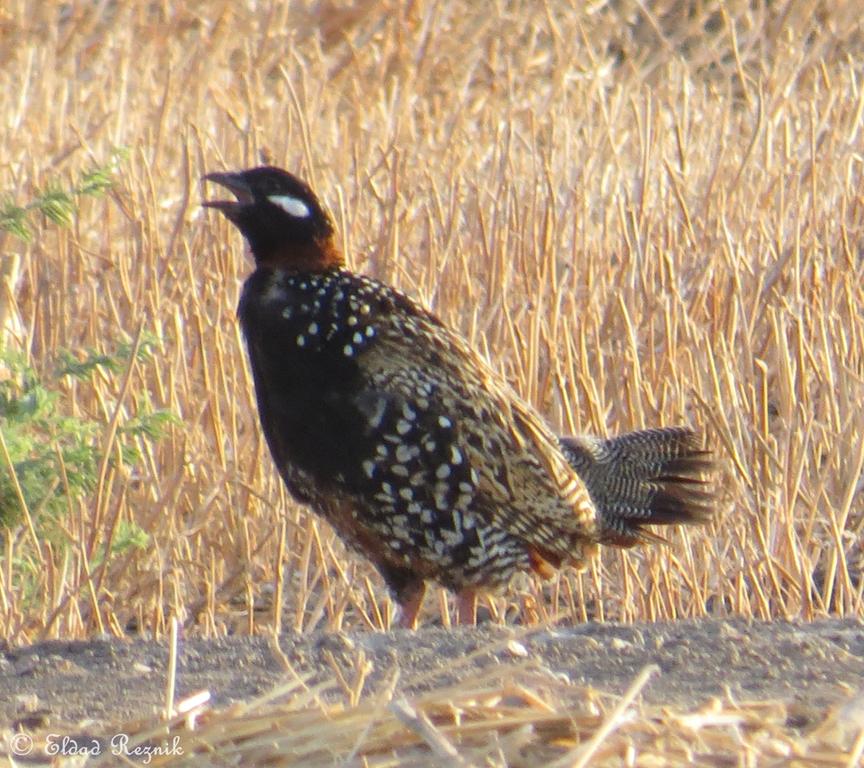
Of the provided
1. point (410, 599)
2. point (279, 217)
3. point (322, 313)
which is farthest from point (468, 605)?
point (279, 217)

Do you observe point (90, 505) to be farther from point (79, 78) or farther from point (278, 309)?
point (79, 78)

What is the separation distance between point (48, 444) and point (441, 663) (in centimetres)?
150

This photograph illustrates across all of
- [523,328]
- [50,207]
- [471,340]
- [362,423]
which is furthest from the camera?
[523,328]

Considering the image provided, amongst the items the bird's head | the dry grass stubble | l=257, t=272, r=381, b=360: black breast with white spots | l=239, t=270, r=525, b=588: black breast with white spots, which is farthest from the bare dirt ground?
the bird's head

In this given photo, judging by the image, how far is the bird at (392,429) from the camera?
496 centimetres

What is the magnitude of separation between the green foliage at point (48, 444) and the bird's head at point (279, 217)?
0.59 metres

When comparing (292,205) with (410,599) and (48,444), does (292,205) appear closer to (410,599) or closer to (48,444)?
(48,444)

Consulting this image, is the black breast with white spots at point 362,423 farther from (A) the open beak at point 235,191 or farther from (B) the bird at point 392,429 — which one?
(A) the open beak at point 235,191

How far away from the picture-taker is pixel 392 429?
16.3 feet

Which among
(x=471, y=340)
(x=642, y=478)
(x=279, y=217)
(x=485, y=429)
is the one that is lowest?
(x=642, y=478)

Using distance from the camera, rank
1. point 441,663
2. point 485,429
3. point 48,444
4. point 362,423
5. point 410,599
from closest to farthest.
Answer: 1. point 441,663
2. point 48,444
3. point 362,423
4. point 485,429
5. point 410,599

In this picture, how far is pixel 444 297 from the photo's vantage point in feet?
21.6

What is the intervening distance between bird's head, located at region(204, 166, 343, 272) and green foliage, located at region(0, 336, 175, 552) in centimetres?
59
